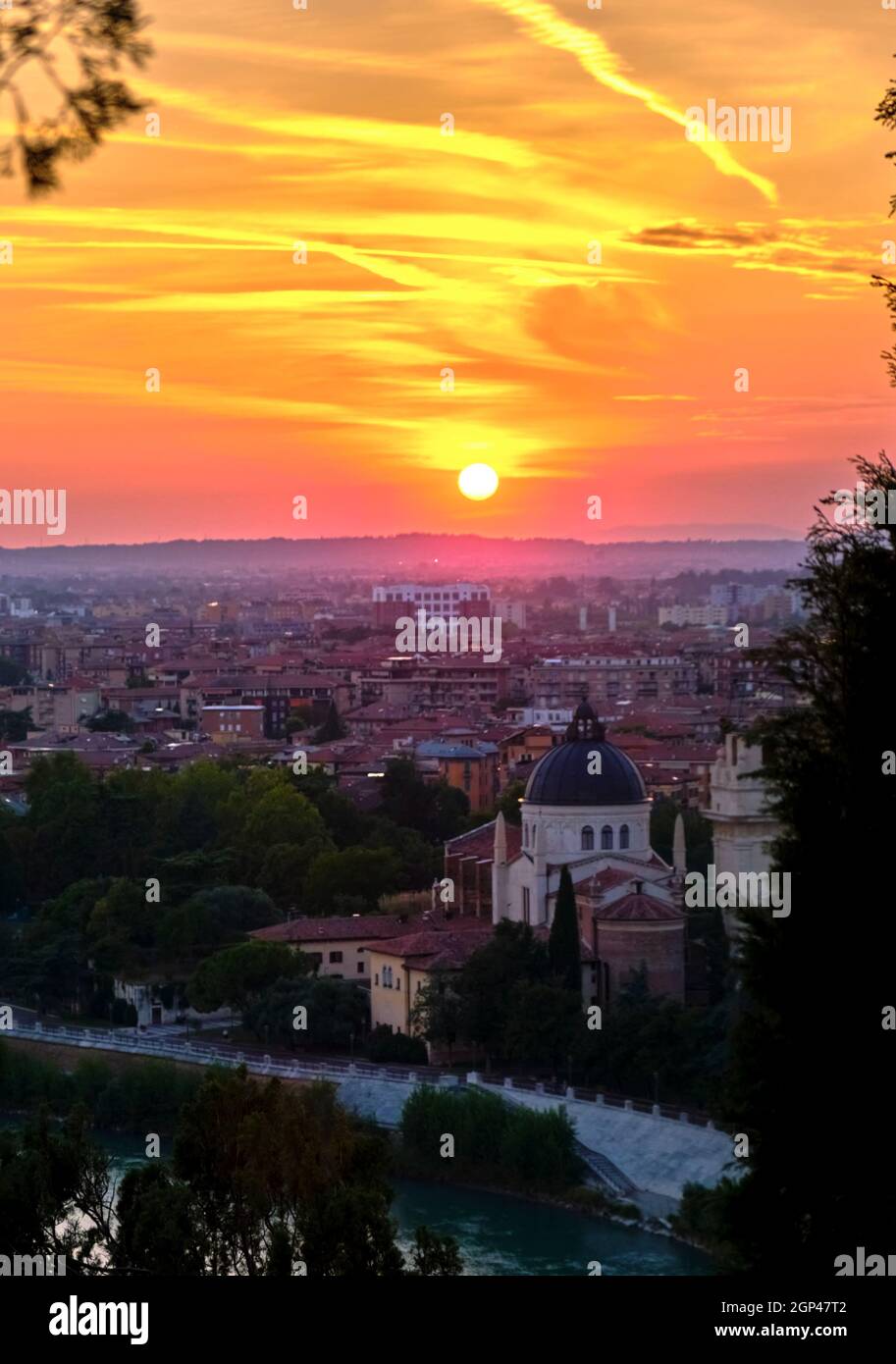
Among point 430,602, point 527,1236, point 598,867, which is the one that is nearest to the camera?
point 527,1236

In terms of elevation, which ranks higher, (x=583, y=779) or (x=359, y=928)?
(x=583, y=779)

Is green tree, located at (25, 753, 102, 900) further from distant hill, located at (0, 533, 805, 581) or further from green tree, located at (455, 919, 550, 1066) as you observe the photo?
distant hill, located at (0, 533, 805, 581)

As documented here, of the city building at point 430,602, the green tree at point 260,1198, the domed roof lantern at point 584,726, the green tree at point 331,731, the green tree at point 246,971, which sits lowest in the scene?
the green tree at point 246,971

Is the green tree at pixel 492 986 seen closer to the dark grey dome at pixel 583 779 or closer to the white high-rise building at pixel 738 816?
the dark grey dome at pixel 583 779

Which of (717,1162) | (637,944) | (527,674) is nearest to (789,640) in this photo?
(717,1162)

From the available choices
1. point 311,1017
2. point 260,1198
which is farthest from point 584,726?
point 260,1198

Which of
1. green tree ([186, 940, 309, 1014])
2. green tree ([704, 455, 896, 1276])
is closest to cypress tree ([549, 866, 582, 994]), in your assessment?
green tree ([186, 940, 309, 1014])

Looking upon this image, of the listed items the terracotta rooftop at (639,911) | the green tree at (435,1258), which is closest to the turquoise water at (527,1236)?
the terracotta rooftop at (639,911)

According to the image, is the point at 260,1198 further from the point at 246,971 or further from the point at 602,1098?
the point at 246,971
